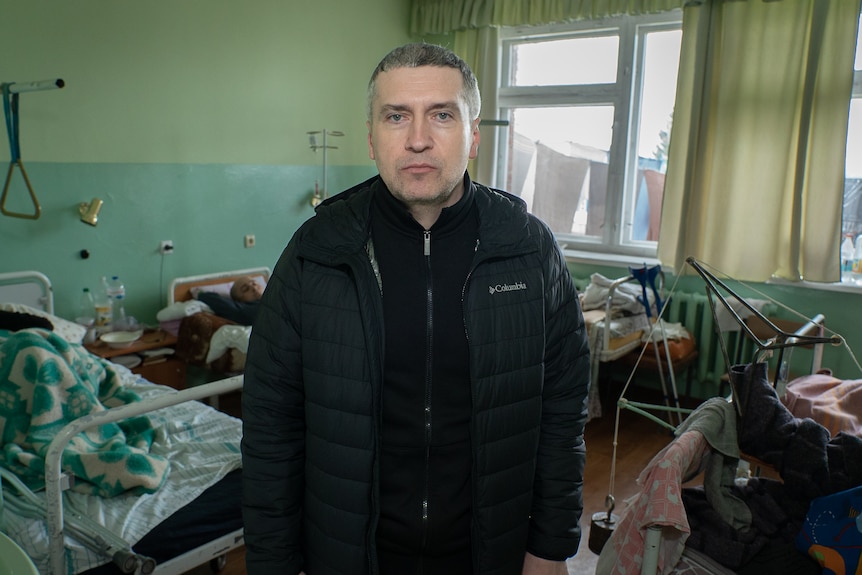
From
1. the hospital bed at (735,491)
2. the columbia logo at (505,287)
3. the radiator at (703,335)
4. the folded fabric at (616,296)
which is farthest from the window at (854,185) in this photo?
the columbia logo at (505,287)

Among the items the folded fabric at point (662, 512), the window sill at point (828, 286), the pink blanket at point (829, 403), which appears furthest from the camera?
the window sill at point (828, 286)

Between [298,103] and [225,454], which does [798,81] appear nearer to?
[298,103]

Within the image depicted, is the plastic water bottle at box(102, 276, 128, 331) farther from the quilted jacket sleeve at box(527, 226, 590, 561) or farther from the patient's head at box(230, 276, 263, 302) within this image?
the quilted jacket sleeve at box(527, 226, 590, 561)

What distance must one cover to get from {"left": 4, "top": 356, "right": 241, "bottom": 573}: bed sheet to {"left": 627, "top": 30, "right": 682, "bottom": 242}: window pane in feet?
10.7

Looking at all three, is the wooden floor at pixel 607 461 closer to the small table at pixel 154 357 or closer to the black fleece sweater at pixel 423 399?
the small table at pixel 154 357

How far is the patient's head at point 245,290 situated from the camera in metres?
3.86

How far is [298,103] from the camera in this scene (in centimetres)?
445

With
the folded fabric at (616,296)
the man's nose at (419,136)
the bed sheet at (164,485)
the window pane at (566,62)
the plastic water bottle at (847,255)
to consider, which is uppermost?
the window pane at (566,62)

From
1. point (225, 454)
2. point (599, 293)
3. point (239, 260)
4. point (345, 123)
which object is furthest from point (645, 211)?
point (225, 454)

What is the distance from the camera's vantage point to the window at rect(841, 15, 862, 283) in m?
3.84

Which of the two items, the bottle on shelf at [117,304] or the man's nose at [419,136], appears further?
the bottle on shelf at [117,304]

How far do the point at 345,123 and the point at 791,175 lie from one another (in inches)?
→ 117

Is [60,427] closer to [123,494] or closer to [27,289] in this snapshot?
[123,494]

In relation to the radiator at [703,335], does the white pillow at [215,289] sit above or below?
above
